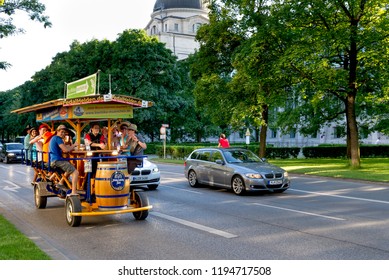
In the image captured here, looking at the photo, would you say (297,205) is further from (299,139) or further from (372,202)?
(299,139)

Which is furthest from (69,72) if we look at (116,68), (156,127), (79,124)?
(79,124)

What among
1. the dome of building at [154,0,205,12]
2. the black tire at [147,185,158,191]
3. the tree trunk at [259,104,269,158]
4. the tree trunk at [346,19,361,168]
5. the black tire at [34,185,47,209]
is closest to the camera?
the black tire at [34,185,47,209]

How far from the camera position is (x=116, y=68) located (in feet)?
165

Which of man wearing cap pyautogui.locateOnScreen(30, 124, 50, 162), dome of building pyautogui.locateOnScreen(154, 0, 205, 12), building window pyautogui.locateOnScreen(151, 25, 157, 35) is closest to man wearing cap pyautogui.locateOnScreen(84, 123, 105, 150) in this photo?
man wearing cap pyautogui.locateOnScreen(30, 124, 50, 162)

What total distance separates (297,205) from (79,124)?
624cm

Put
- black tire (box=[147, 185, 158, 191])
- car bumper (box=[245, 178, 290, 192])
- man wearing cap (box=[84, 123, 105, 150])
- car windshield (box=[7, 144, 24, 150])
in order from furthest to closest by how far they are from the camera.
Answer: car windshield (box=[7, 144, 24, 150]) < black tire (box=[147, 185, 158, 191]) < car bumper (box=[245, 178, 290, 192]) < man wearing cap (box=[84, 123, 105, 150])

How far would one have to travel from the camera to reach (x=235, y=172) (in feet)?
49.3

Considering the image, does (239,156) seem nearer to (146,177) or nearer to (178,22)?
Result: (146,177)

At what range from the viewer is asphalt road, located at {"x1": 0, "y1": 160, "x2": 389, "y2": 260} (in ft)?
24.0

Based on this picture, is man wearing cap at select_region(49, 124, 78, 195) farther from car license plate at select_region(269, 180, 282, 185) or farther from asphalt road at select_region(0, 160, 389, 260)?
car license plate at select_region(269, 180, 282, 185)

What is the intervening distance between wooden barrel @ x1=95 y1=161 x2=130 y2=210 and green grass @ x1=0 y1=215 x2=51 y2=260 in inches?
69.5

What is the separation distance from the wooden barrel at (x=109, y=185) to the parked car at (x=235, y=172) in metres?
5.94

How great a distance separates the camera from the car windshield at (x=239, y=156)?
16.0 meters

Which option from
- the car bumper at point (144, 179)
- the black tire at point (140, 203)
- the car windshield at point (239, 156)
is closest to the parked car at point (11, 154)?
the car bumper at point (144, 179)
